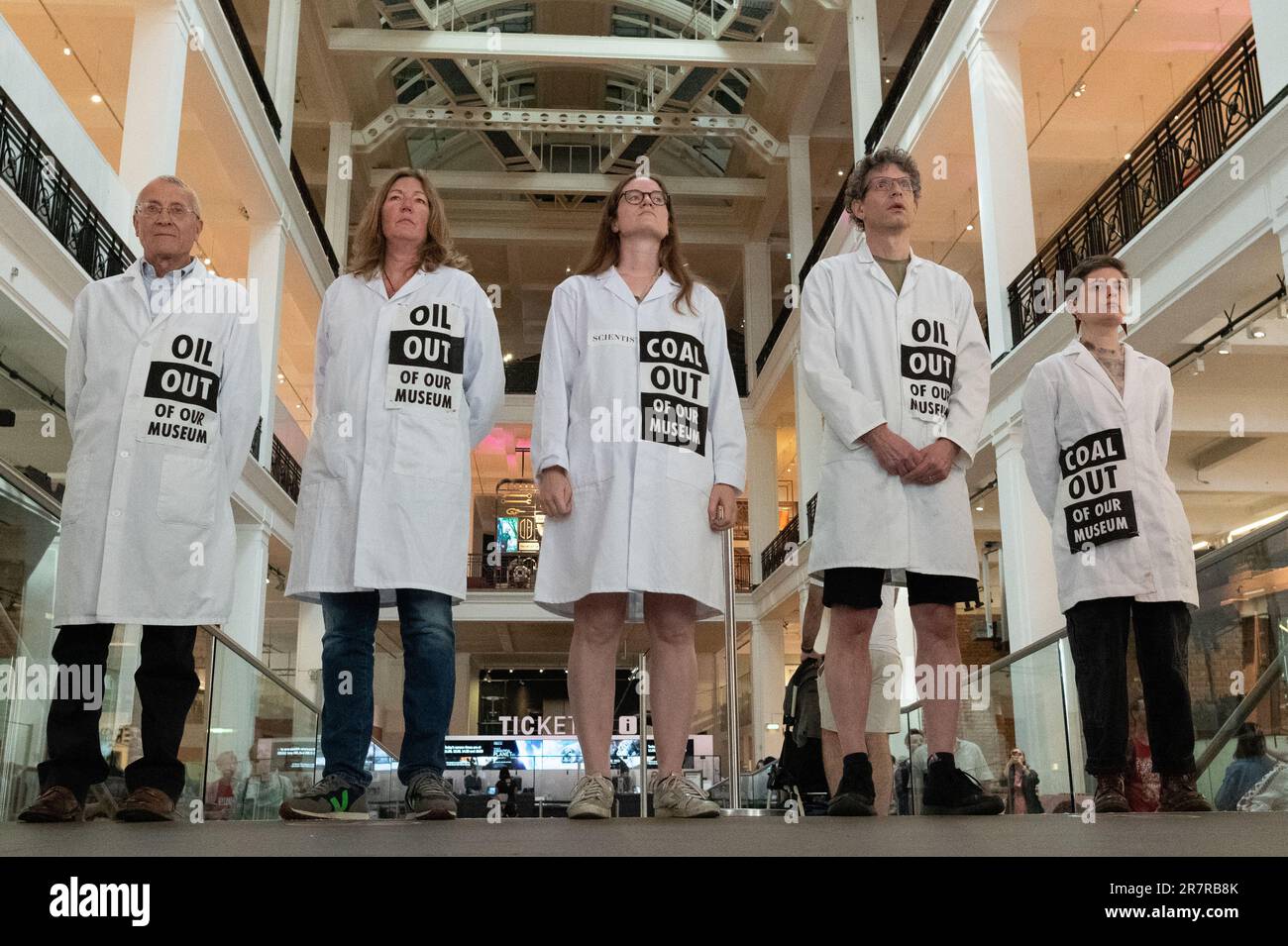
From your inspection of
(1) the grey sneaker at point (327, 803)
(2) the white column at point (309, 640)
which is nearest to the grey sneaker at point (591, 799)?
(1) the grey sneaker at point (327, 803)

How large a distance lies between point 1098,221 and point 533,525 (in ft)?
65.0

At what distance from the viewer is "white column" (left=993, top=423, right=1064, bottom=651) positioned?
11.5 m

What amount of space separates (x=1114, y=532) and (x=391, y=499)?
7.83 feet

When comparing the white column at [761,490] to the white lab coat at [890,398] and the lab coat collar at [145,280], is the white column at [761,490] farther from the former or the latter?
the lab coat collar at [145,280]

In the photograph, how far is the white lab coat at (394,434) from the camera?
337 cm

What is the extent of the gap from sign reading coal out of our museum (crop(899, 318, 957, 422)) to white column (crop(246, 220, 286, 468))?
14871mm

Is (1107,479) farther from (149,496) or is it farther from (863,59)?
(863,59)

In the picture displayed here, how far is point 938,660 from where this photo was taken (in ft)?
11.4

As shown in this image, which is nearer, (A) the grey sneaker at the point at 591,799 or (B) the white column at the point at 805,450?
(A) the grey sneaker at the point at 591,799

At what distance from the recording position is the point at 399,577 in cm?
333

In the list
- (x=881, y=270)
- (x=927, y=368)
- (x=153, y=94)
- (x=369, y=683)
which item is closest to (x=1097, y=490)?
(x=927, y=368)

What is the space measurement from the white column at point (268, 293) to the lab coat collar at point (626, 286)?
14541 mm
